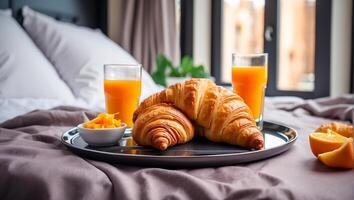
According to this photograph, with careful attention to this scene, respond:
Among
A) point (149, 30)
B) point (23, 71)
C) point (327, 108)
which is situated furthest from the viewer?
point (149, 30)

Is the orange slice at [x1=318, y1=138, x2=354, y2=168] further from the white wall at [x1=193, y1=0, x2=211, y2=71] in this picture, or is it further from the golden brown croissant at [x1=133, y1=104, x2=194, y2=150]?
the white wall at [x1=193, y1=0, x2=211, y2=71]

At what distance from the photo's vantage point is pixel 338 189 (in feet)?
1.86

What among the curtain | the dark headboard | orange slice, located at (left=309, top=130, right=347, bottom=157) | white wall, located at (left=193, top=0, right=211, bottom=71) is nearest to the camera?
orange slice, located at (left=309, top=130, right=347, bottom=157)

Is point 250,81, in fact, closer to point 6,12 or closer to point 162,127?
point 162,127

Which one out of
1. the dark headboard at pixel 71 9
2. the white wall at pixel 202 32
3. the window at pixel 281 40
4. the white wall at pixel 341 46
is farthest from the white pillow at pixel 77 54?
the white wall at pixel 341 46

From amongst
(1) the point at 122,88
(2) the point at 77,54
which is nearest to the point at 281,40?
(2) the point at 77,54

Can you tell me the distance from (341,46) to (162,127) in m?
2.12

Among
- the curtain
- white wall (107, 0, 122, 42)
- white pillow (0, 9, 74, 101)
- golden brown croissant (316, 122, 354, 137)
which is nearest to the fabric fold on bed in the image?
golden brown croissant (316, 122, 354, 137)

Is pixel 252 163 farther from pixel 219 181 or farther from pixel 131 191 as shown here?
pixel 131 191

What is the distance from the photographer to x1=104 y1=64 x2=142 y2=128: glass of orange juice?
1.08 metres

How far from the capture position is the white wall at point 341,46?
2.46 metres

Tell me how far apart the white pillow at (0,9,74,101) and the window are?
5.29 ft

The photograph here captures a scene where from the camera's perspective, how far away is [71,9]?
258 cm

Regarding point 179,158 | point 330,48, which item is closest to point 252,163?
point 179,158
